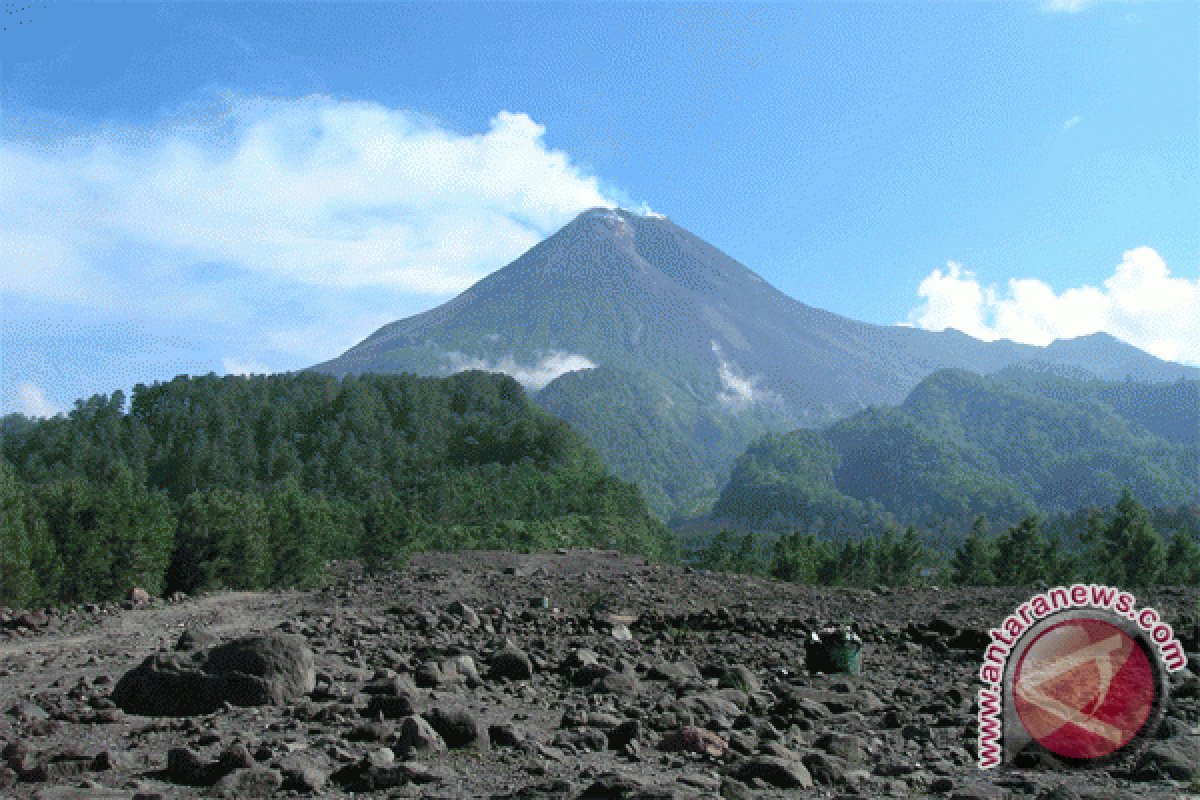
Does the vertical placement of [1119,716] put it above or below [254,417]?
below

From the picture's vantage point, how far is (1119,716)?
5598mm

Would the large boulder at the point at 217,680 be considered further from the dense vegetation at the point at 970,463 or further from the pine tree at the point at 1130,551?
the dense vegetation at the point at 970,463

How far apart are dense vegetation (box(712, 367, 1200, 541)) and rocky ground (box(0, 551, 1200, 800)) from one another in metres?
100

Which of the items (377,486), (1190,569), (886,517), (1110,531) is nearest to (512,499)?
(377,486)

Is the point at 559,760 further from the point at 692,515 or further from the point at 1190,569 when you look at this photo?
the point at 692,515

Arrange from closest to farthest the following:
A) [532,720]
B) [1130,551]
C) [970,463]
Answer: [532,720] < [1130,551] < [970,463]

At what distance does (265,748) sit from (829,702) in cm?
487

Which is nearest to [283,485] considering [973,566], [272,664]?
[973,566]

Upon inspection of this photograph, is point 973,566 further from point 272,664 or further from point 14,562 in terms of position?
point 272,664

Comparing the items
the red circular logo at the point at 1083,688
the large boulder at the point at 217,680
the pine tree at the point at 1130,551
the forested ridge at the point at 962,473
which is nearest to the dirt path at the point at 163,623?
the large boulder at the point at 217,680

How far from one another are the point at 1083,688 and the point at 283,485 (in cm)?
5076

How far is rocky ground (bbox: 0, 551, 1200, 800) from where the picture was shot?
15.3ft

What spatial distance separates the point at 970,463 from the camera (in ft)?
532

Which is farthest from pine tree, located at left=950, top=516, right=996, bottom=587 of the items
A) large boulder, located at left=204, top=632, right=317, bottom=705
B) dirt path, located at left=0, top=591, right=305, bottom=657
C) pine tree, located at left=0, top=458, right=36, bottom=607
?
large boulder, located at left=204, top=632, right=317, bottom=705
